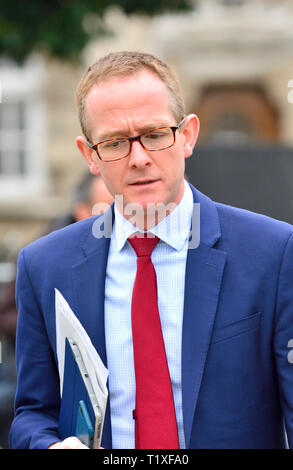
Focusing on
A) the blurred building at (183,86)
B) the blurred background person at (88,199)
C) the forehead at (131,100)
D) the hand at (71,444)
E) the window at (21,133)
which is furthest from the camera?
the window at (21,133)

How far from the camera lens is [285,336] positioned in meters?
1.90

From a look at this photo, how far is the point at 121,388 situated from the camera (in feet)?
6.47

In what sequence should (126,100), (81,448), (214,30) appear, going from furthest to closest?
(214,30) → (126,100) → (81,448)

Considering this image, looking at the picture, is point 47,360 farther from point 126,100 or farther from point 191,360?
point 126,100

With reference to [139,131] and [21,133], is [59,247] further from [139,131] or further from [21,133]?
[21,133]

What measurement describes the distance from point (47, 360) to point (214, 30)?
10150 mm

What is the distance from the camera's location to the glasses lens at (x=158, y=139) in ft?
6.32

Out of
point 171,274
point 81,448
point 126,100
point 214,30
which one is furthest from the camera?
point 214,30

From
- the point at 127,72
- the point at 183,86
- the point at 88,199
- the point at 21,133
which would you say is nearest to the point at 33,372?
the point at 127,72

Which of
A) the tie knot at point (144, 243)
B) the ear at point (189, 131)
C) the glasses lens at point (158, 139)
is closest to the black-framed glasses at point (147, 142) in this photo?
the glasses lens at point (158, 139)

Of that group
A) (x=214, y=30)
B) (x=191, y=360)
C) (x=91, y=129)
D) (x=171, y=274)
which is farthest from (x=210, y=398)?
(x=214, y=30)

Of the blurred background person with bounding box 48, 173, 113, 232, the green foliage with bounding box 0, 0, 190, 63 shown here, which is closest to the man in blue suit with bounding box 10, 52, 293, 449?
the blurred background person with bounding box 48, 173, 113, 232

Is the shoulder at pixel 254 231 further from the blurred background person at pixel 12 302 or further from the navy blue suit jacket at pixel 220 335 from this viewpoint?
the blurred background person at pixel 12 302

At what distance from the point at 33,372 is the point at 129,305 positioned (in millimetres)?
305
